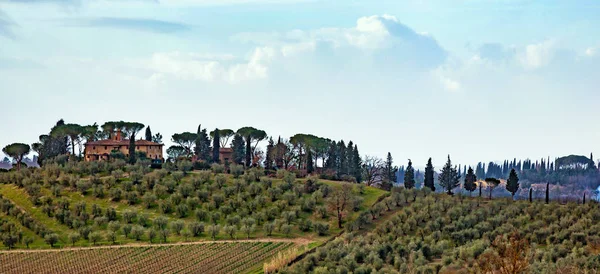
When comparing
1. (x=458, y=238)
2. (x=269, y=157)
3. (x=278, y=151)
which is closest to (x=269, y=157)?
(x=269, y=157)

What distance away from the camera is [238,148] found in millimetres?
135375

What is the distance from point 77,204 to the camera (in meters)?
89.8

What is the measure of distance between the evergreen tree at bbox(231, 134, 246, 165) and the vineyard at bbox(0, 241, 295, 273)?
191ft

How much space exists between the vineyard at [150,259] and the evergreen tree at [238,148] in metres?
58.2

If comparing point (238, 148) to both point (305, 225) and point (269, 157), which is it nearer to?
point (269, 157)

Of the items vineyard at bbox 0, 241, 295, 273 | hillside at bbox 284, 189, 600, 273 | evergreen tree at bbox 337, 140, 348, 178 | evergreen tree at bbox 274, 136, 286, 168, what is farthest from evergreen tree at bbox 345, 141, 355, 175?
vineyard at bbox 0, 241, 295, 273

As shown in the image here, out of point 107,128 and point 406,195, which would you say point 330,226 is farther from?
point 107,128

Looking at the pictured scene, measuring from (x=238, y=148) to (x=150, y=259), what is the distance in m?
65.8

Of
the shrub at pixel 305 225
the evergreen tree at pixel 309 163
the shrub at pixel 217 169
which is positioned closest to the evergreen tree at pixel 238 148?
the evergreen tree at pixel 309 163

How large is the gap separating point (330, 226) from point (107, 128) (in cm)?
7569

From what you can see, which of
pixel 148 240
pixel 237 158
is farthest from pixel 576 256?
pixel 237 158

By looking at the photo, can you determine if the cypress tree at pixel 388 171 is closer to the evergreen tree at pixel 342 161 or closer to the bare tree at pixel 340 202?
the evergreen tree at pixel 342 161

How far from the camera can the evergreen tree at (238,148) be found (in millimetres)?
134250

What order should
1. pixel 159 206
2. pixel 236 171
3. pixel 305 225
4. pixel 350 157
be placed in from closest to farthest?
pixel 305 225 < pixel 159 206 < pixel 236 171 < pixel 350 157
